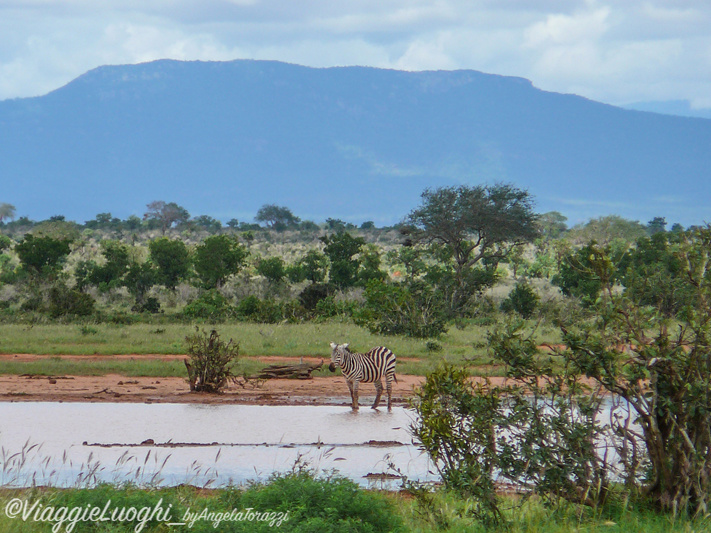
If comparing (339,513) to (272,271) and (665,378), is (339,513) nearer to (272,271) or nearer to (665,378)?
(665,378)

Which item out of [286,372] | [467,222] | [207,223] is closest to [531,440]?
[286,372]

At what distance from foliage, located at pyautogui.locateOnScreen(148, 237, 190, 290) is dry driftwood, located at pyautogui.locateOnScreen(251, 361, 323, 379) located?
67.8ft

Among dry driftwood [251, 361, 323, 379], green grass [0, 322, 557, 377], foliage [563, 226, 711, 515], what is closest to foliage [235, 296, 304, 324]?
green grass [0, 322, 557, 377]

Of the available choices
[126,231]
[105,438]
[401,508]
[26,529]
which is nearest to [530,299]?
[105,438]

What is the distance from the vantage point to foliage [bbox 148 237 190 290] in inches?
1503

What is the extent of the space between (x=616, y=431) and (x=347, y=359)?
7731 millimetres

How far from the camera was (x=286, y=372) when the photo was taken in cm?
1808

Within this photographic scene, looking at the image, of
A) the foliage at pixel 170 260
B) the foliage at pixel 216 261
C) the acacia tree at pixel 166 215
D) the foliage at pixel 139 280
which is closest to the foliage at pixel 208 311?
the foliage at pixel 139 280

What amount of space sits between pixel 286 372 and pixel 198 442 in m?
6.35

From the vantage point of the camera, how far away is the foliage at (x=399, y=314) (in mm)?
24422

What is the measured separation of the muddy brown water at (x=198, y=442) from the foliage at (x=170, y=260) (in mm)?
23595

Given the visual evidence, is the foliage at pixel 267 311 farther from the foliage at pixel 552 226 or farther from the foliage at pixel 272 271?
the foliage at pixel 552 226

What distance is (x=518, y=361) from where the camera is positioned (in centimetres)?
701

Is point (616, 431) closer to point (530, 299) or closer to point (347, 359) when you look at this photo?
point (347, 359)
